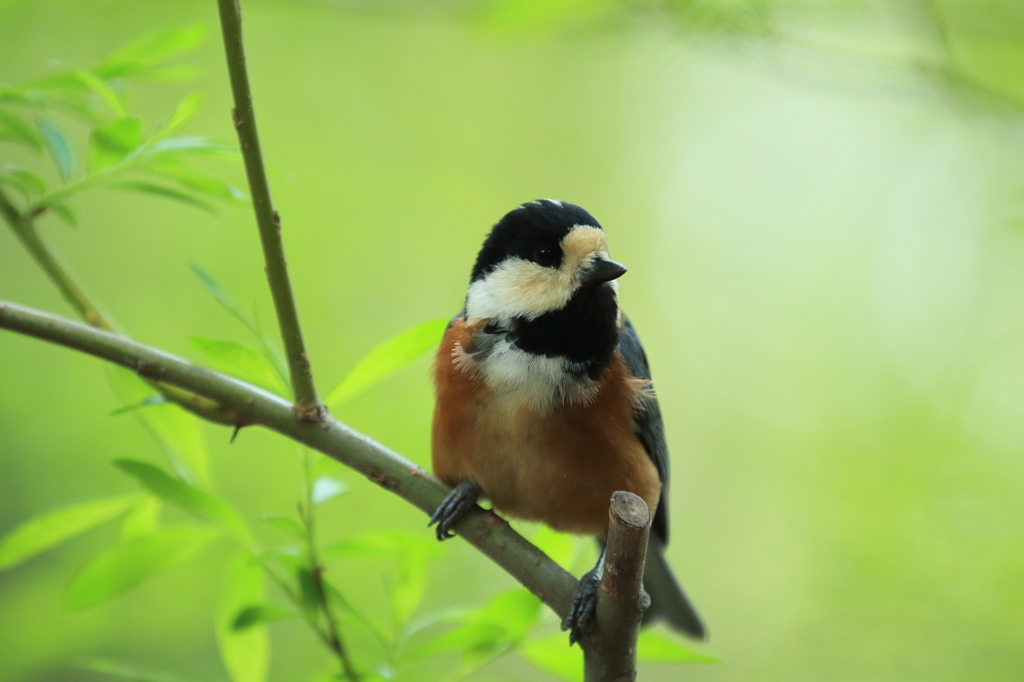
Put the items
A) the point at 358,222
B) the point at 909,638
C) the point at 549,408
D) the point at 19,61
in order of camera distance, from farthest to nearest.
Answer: the point at 358,222, the point at 19,61, the point at 909,638, the point at 549,408

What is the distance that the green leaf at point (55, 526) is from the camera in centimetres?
116

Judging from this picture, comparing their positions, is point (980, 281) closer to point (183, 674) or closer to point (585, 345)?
point (585, 345)

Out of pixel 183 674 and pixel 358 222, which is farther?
pixel 358 222

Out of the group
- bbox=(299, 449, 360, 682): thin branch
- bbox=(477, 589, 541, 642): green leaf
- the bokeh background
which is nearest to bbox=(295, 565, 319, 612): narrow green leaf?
bbox=(299, 449, 360, 682): thin branch

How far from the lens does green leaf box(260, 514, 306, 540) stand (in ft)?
3.33

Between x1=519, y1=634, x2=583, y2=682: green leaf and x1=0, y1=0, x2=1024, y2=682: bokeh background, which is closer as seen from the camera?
x1=519, y1=634, x2=583, y2=682: green leaf

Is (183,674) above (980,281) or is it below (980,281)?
below

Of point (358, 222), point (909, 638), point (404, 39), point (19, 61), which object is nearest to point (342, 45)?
point (404, 39)

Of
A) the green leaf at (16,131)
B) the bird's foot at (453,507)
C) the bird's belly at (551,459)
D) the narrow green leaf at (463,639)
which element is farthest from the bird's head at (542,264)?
the green leaf at (16,131)

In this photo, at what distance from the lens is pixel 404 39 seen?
338 centimetres

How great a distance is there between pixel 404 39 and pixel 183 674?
2567mm

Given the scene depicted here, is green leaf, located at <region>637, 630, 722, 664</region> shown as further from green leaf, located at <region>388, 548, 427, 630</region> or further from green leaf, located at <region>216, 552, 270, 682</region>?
green leaf, located at <region>216, 552, 270, 682</region>

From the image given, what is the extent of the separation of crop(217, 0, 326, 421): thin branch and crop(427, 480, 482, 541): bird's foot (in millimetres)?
297

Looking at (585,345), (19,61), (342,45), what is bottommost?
(585,345)
